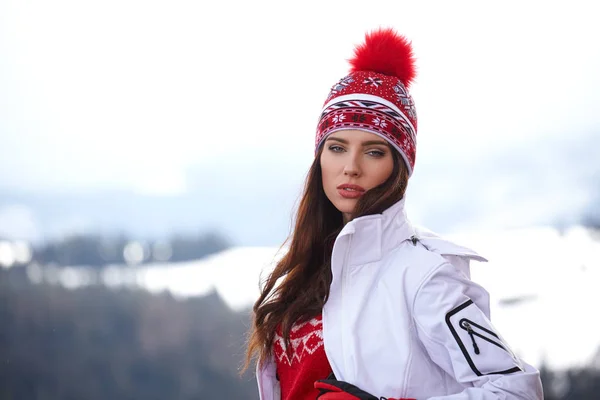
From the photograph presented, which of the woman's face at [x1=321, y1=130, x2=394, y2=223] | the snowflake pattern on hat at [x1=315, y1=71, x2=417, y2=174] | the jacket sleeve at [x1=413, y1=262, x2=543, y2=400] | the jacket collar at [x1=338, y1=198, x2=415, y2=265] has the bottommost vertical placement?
the jacket sleeve at [x1=413, y1=262, x2=543, y2=400]

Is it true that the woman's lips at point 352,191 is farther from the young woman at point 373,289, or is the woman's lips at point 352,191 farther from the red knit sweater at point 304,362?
the red knit sweater at point 304,362

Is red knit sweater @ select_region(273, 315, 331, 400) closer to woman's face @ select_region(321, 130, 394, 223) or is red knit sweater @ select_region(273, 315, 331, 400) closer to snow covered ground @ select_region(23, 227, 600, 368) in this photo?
woman's face @ select_region(321, 130, 394, 223)

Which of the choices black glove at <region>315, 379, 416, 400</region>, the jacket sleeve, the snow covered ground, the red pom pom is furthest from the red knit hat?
the snow covered ground

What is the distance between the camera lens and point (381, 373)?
51.1 inches

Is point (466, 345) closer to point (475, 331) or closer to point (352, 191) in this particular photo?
point (475, 331)

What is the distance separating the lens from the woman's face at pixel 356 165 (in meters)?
1.49

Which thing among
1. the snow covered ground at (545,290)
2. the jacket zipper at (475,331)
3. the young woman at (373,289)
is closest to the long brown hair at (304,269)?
the young woman at (373,289)

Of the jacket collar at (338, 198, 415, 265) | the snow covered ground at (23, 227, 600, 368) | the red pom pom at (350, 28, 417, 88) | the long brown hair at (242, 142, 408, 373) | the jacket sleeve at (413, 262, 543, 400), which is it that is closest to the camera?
the jacket sleeve at (413, 262, 543, 400)

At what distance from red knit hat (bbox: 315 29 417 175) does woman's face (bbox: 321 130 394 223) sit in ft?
0.07

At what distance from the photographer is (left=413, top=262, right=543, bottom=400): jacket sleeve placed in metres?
1.19

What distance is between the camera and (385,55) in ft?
5.37

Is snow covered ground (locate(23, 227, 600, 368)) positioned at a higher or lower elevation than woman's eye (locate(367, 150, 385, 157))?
lower

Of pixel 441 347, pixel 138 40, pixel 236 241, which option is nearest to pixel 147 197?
pixel 236 241

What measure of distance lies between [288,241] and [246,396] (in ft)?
6.75
